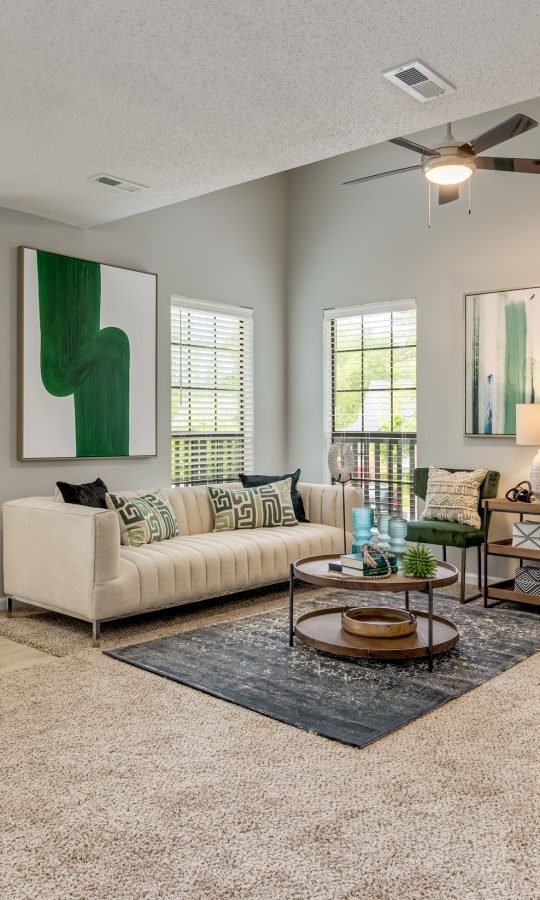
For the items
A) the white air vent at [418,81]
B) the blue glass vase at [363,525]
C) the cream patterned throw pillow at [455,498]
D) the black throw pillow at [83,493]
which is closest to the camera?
the white air vent at [418,81]

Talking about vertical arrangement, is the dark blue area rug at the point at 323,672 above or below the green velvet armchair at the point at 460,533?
below

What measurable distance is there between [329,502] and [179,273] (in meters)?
2.21

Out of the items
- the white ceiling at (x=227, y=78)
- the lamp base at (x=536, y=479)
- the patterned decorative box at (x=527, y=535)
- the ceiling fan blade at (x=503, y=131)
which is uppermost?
the ceiling fan blade at (x=503, y=131)

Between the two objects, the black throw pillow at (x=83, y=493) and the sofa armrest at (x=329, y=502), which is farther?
the sofa armrest at (x=329, y=502)

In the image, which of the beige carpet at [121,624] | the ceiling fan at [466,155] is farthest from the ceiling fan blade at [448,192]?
the beige carpet at [121,624]

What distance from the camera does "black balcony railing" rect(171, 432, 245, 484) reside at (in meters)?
5.99

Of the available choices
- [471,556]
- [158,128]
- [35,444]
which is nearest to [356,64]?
[158,128]

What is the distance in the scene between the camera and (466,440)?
5738mm

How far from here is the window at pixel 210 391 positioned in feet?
19.6

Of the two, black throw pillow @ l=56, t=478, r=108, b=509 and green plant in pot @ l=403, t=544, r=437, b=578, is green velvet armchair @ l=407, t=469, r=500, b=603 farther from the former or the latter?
black throw pillow @ l=56, t=478, r=108, b=509

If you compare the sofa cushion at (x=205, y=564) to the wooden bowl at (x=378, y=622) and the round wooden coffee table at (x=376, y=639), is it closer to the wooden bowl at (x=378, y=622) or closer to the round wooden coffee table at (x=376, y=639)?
the round wooden coffee table at (x=376, y=639)

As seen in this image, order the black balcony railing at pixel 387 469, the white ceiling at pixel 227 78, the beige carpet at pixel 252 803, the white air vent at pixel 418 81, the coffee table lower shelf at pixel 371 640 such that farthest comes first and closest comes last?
the black balcony railing at pixel 387 469, the coffee table lower shelf at pixel 371 640, the white air vent at pixel 418 81, the white ceiling at pixel 227 78, the beige carpet at pixel 252 803

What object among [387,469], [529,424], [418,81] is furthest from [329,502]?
[418,81]

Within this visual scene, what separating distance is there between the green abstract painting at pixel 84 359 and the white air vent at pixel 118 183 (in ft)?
2.93
